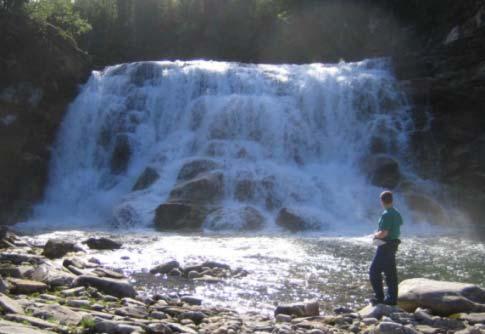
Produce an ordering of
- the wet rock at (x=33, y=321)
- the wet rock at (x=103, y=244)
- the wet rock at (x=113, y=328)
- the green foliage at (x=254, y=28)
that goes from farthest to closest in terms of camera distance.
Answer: the green foliage at (x=254, y=28) < the wet rock at (x=103, y=244) < the wet rock at (x=113, y=328) < the wet rock at (x=33, y=321)

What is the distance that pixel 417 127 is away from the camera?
30.9m

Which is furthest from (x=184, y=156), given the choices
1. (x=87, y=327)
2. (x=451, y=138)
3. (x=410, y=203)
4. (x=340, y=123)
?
(x=87, y=327)

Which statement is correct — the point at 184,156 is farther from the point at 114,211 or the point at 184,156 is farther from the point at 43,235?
the point at 43,235

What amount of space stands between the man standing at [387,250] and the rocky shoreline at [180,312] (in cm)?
44

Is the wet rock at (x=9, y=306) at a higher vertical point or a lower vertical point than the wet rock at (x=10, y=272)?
lower

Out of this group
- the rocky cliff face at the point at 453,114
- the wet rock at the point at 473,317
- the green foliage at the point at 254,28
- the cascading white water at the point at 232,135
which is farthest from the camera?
the green foliage at the point at 254,28

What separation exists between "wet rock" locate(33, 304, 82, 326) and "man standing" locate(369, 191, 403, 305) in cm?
523

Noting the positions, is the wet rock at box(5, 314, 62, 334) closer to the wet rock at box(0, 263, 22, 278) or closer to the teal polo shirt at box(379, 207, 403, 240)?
the wet rock at box(0, 263, 22, 278)

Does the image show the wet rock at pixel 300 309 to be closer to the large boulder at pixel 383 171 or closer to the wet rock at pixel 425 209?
the wet rock at pixel 425 209

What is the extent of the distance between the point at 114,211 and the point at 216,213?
4550mm

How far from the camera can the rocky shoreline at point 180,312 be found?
7.57 m

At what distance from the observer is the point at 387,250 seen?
10375 millimetres

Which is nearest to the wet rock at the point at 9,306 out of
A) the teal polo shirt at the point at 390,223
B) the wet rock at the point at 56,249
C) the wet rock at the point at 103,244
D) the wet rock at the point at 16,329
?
the wet rock at the point at 16,329

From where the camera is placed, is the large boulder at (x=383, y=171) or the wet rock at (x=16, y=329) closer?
the wet rock at (x=16, y=329)
